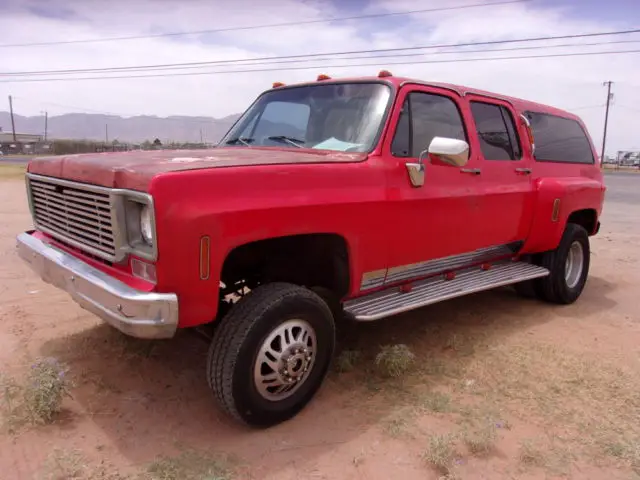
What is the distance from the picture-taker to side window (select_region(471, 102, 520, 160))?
179 inches

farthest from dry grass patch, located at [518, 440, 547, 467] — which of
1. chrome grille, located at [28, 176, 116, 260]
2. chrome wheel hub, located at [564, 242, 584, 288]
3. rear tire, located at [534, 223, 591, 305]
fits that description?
chrome wheel hub, located at [564, 242, 584, 288]

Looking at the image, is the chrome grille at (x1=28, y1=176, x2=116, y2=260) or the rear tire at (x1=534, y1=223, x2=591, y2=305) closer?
the chrome grille at (x1=28, y1=176, x2=116, y2=260)

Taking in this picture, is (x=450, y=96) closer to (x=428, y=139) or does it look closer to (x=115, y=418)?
(x=428, y=139)

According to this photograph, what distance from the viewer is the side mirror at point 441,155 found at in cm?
340

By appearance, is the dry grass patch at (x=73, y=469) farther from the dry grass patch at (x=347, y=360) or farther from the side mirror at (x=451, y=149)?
the side mirror at (x=451, y=149)

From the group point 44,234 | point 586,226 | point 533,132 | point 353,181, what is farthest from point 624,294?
point 44,234

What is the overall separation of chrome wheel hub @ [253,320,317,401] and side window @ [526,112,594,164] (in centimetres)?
325

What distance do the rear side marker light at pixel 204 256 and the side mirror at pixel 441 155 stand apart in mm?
1631

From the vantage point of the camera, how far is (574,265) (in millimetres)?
5883

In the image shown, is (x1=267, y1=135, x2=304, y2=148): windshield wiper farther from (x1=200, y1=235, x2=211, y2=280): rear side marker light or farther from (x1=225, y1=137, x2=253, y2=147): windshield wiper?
(x1=200, y1=235, x2=211, y2=280): rear side marker light

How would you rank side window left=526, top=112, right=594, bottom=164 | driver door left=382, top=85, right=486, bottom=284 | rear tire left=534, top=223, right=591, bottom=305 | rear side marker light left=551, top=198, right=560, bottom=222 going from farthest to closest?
rear tire left=534, top=223, right=591, bottom=305 → side window left=526, top=112, right=594, bottom=164 → rear side marker light left=551, top=198, right=560, bottom=222 → driver door left=382, top=85, right=486, bottom=284

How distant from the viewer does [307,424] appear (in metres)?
3.16

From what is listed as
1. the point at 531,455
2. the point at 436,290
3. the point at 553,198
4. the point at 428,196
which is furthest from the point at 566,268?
the point at 531,455

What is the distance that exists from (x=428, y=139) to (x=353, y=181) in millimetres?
977
